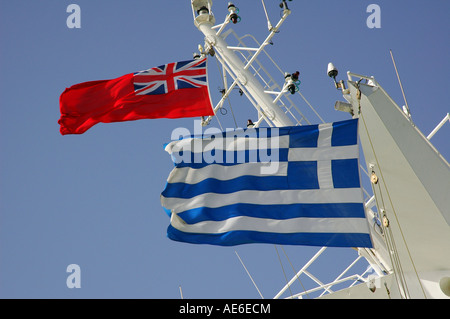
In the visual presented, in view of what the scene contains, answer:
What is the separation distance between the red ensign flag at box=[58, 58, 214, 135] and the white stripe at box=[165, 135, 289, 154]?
1.47m

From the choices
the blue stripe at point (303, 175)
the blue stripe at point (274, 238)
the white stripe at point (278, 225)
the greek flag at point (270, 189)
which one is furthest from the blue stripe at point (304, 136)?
the blue stripe at point (274, 238)

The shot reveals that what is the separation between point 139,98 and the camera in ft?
36.0

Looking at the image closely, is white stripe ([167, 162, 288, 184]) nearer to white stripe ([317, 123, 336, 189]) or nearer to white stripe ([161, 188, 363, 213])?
white stripe ([161, 188, 363, 213])

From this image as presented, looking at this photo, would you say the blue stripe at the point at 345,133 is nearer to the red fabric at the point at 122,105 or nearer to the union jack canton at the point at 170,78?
the red fabric at the point at 122,105

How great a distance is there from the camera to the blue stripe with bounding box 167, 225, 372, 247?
23.8ft

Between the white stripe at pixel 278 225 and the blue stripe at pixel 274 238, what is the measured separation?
0.18 feet

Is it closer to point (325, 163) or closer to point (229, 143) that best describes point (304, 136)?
point (325, 163)

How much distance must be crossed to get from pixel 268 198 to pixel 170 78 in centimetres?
411

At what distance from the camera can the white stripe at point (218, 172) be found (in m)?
8.47

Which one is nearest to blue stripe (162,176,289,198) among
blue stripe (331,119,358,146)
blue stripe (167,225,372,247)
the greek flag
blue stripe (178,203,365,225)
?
the greek flag

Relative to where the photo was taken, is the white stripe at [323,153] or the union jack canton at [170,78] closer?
the white stripe at [323,153]

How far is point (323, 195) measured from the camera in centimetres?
773
